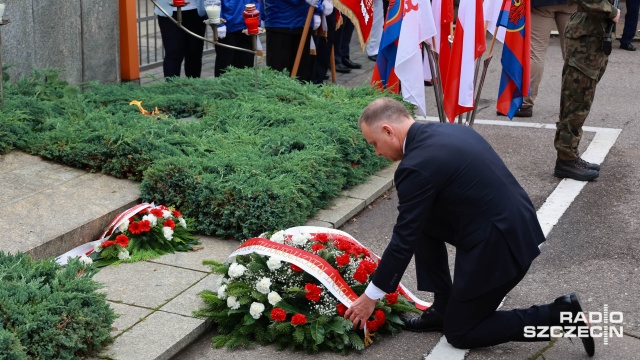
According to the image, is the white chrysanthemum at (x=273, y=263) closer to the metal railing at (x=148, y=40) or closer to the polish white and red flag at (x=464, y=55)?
the polish white and red flag at (x=464, y=55)

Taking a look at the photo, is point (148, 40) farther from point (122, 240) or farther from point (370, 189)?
point (122, 240)

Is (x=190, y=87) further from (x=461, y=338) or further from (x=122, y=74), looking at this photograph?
(x=461, y=338)

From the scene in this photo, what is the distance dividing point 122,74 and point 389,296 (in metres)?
5.44

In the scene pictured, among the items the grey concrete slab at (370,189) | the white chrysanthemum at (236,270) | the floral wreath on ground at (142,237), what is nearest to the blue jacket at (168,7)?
the grey concrete slab at (370,189)

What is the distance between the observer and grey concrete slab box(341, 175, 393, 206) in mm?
7312

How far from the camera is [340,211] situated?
6.92 m

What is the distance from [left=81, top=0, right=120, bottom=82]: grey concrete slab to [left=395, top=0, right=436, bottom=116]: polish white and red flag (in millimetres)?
3041

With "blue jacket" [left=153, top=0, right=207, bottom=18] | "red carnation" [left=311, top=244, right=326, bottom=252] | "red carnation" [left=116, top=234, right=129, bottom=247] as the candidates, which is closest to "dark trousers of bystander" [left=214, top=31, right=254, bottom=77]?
"blue jacket" [left=153, top=0, right=207, bottom=18]

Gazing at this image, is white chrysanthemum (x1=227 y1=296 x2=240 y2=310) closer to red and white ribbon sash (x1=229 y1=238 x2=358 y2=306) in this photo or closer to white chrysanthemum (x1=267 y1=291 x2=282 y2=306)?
white chrysanthemum (x1=267 y1=291 x2=282 y2=306)

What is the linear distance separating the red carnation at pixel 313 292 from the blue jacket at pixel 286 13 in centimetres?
Answer: 548

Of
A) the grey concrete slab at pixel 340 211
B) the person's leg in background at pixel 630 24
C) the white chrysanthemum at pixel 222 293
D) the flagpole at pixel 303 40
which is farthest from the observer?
the person's leg in background at pixel 630 24

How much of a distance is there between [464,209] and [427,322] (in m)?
0.86

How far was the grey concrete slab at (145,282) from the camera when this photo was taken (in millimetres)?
5309

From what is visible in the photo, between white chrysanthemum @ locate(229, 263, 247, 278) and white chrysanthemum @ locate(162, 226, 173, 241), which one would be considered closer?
white chrysanthemum @ locate(229, 263, 247, 278)
